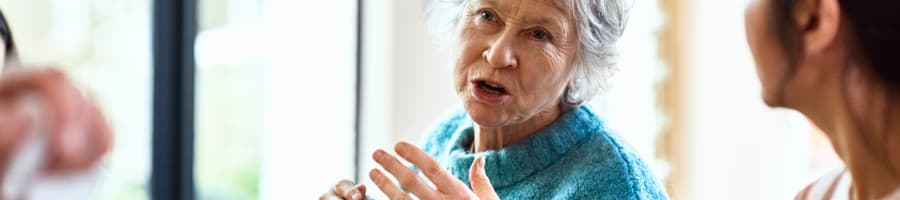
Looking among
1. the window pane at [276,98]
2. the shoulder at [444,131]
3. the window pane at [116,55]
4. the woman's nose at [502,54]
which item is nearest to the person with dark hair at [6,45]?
the woman's nose at [502,54]

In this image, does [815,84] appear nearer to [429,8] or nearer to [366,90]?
[429,8]

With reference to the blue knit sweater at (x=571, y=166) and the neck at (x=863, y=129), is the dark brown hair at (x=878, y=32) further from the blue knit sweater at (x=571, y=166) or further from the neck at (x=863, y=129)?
the blue knit sweater at (x=571, y=166)

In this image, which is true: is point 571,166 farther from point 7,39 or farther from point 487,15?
point 7,39

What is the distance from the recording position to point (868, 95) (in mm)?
734

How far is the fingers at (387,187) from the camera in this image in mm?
1207

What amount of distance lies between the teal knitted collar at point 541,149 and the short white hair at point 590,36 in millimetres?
28

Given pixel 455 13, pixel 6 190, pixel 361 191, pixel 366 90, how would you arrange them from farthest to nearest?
1. pixel 366 90
2. pixel 455 13
3. pixel 361 191
4. pixel 6 190

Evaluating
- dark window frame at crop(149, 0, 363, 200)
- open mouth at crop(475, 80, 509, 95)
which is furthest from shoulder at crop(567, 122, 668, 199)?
dark window frame at crop(149, 0, 363, 200)

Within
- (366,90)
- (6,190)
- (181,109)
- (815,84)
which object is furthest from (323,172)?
(6,190)

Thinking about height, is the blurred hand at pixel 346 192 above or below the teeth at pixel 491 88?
below

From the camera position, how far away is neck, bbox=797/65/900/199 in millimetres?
734

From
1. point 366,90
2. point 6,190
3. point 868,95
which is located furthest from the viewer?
point 366,90

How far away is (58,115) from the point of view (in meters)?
0.54

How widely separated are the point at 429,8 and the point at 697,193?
1.04 m
